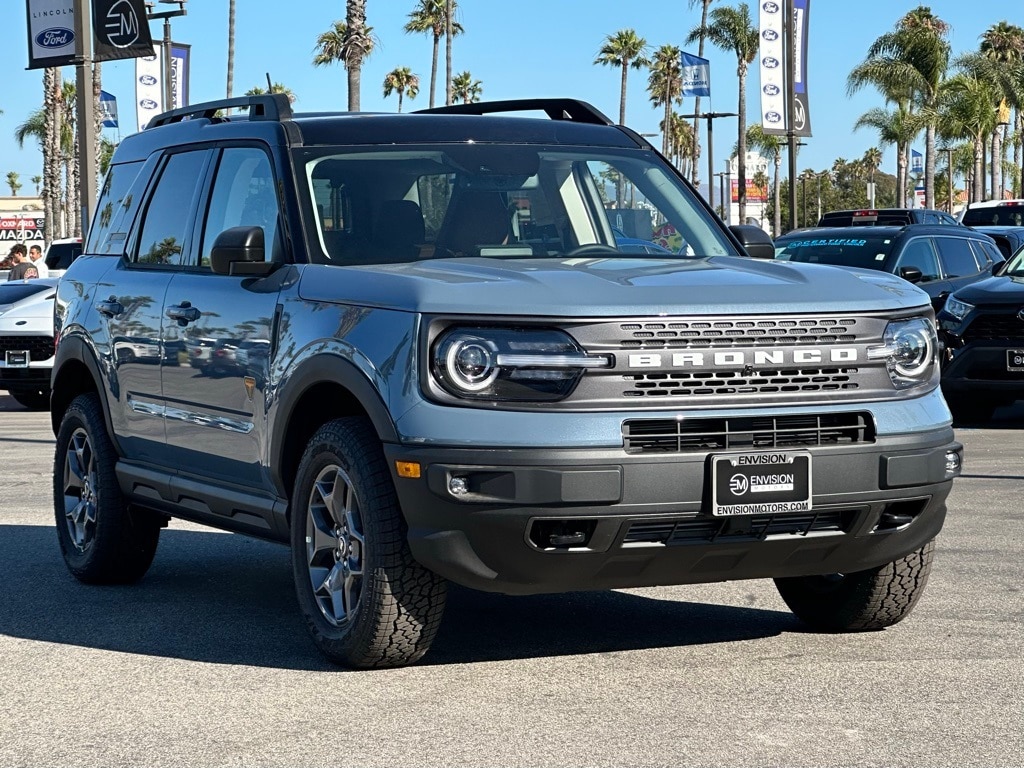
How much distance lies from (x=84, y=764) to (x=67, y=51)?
15.4 metres

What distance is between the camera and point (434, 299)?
17.6ft

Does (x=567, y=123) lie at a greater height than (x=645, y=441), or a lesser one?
greater

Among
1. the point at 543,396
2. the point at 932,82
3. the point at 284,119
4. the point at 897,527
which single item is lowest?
the point at 897,527

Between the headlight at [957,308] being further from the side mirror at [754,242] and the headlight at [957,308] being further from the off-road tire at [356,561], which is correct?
the off-road tire at [356,561]

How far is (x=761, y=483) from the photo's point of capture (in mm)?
5324

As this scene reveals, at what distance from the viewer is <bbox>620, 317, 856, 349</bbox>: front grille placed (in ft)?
17.5

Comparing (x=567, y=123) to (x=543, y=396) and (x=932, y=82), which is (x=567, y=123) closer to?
(x=543, y=396)

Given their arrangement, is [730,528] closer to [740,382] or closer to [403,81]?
[740,382]

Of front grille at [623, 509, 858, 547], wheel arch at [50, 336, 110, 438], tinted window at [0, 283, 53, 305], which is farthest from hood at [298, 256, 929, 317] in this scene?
tinted window at [0, 283, 53, 305]

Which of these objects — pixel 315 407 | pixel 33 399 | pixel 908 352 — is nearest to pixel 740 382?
pixel 908 352

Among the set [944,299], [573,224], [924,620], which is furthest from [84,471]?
[944,299]

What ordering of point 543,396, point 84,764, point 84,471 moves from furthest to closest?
point 84,471
point 543,396
point 84,764

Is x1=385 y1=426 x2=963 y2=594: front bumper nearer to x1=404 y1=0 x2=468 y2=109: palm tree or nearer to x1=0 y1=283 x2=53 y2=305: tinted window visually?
x1=0 y1=283 x2=53 y2=305: tinted window

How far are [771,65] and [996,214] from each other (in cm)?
493
